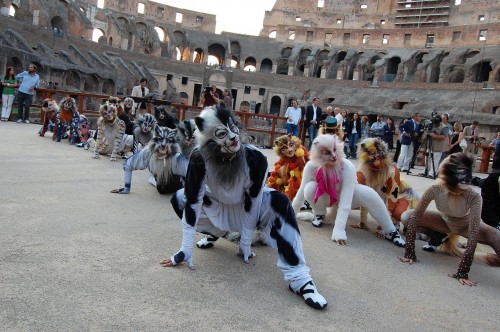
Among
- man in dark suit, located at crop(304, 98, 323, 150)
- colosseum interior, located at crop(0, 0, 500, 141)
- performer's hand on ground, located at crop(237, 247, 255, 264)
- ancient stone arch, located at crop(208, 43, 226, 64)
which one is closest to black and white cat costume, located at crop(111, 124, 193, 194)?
performer's hand on ground, located at crop(237, 247, 255, 264)

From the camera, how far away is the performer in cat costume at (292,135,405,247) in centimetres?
479

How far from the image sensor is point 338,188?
16.3 feet

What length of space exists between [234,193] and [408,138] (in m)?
9.49

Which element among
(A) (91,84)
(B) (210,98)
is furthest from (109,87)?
(B) (210,98)

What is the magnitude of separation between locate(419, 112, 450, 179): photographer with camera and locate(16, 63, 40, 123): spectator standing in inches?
449

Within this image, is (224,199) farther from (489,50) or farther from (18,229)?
(489,50)

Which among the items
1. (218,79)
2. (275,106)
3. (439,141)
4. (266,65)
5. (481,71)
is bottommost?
(439,141)

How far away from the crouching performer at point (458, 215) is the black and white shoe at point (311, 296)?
5.20ft

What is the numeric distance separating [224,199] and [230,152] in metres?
0.46

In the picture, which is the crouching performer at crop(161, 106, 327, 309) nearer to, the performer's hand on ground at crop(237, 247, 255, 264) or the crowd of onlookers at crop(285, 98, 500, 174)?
the performer's hand on ground at crop(237, 247, 255, 264)

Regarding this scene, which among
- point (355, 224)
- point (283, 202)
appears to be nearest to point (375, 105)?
point (355, 224)

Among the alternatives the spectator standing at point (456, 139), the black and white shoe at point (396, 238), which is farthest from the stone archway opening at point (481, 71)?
the black and white shoe at point (396, 238)

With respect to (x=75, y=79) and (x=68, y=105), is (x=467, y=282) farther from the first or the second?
(x=75, y=79)

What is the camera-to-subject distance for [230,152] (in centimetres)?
333
